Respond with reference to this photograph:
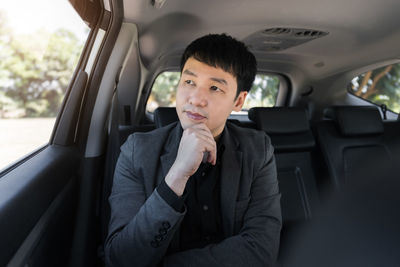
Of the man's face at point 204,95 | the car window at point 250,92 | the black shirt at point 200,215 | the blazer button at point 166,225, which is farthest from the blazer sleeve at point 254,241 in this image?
the car window at point 250,92

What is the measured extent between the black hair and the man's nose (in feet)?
0.41

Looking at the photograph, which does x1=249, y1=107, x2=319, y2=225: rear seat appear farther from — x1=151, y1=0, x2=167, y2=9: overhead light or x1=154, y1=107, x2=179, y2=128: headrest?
x1=151, y1=0, x2=167, y2=9: overhead light

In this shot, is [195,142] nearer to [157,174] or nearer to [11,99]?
[157,174]

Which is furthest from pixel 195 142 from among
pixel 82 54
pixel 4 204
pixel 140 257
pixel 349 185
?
pixel 349 185

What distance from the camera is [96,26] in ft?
4.98

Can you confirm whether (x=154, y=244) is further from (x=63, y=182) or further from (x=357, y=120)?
(x=357, y=120)

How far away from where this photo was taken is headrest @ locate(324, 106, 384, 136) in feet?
8.17

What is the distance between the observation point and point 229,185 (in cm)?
122

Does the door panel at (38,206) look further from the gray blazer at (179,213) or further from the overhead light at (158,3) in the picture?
the overhead light at (158,3)

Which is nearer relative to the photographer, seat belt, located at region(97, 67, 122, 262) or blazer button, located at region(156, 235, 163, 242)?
blazer button, located at region(156, 235, 163, 242)

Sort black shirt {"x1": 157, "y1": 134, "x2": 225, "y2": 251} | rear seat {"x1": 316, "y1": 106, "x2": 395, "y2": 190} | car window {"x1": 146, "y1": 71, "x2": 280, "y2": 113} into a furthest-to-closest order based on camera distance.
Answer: car window {"x1": 146, "y1": 71, "x2": 280, "y2": 113} → rear seat {"x1": 316, "y1": 106, "x2": 395, "y2": 190} → black shirt {"x1": 157, "y1": 134, "x2": 225, "y2": 251}

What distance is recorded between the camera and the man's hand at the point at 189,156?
95cm

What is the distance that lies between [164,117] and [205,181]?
0.71 meters

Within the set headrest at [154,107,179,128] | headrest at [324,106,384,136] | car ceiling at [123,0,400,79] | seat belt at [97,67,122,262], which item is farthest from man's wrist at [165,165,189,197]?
headrest at [324,106,384,136]
